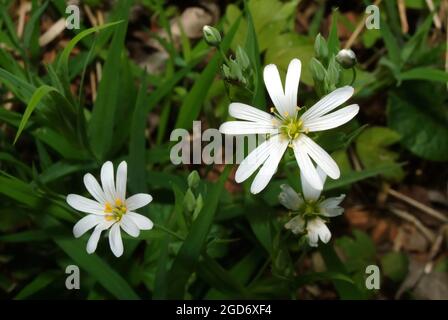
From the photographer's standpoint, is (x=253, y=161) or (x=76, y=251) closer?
(x=253, y=161)

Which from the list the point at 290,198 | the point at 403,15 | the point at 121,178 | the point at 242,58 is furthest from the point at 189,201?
the point at 403,15

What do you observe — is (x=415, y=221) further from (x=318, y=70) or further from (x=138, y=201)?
(x=138, y=201)

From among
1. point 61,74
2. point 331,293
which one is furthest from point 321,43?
point 331,293

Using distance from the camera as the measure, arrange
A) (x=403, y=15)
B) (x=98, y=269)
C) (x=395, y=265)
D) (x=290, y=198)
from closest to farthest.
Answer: (x=290, y=198)
(x=98, y=269)
(x=395, y=265)
(x=403, y=15)

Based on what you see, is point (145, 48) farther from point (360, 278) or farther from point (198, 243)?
point (360, 278)

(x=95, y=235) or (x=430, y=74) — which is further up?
(x=430, y=74)

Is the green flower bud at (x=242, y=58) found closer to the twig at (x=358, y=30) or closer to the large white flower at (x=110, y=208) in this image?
the large white flower at (x=110, y=208)
